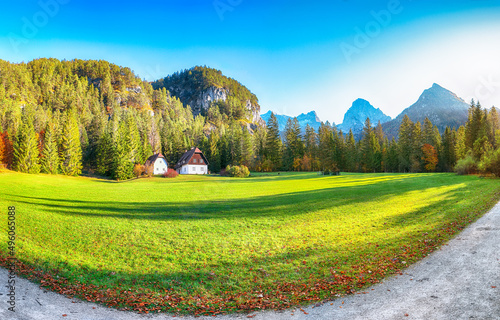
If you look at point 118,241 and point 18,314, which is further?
point 118,241

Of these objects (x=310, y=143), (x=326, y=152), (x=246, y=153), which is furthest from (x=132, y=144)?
(x=310, y=143)

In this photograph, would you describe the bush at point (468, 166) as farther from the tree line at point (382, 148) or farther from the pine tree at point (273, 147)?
the pine tree at point (273, 147)

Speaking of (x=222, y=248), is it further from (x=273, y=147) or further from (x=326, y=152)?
(x=273, y=147)

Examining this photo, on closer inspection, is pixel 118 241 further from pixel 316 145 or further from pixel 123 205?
pixel 316 145

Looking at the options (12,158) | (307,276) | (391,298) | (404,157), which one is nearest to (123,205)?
(307,276)

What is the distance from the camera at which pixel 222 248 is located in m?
10.5

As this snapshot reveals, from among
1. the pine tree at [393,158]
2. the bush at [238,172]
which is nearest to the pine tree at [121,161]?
the bush at [238,172]

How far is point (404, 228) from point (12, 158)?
67.8m

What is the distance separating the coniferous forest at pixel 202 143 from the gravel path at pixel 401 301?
34.2 metres

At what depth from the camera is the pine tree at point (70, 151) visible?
52969 millimetres

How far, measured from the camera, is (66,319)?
555cm

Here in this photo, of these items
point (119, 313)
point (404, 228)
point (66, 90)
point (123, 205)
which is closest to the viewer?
point (119, 313)

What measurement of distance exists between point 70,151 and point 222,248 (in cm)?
5945

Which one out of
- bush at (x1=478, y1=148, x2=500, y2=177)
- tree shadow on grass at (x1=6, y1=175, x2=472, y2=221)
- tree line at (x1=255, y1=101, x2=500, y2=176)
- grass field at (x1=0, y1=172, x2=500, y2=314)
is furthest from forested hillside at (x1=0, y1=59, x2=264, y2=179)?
bush at (x1=478, y1=148, x2=500, y2=177)
